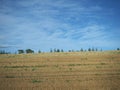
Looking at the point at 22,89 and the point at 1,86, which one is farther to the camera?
the point at 1,86

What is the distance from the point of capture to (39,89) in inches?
487

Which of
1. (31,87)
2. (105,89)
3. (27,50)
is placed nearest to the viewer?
(105,89)

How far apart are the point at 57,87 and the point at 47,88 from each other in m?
0.67

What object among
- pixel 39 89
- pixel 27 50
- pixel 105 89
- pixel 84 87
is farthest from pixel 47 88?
pixel 27 50

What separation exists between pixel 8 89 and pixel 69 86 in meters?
3.91

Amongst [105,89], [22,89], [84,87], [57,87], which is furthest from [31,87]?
[105,89]

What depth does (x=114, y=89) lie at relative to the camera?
483 inches

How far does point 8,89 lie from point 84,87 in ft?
15.7

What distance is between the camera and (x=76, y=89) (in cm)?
1233

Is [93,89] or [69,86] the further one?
[69,86]

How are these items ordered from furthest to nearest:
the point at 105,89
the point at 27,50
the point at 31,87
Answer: the point at 27,50, the point at 31,87, the point at 105,89

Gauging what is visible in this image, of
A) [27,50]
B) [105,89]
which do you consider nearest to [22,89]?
[105,89]

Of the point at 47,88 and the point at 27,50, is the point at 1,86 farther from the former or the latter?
the point at 27,50

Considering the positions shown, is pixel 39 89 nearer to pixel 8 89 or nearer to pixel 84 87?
pixel 8 89
